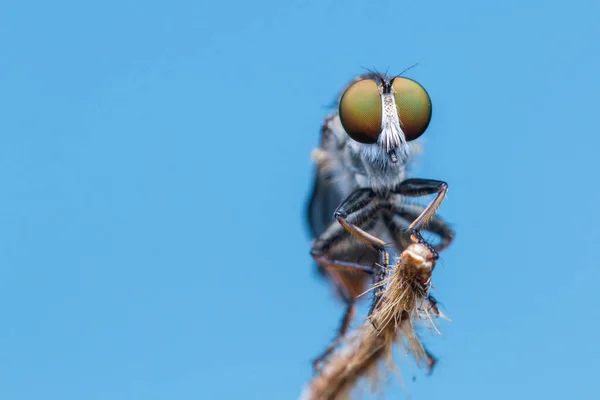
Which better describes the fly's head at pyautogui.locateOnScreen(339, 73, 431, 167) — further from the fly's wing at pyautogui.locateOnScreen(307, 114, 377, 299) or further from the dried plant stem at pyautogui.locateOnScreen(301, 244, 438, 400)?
the dried plant stem at pyautogui.locateOnScreen(301, 244, 438, 400)

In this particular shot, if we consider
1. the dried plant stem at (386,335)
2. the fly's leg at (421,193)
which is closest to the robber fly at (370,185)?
the fly's leg at (421,193)

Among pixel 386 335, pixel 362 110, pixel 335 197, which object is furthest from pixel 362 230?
pixel 335 197

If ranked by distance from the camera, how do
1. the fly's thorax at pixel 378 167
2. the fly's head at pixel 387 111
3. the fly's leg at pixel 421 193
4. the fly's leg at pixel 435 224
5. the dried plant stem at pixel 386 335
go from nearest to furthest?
the dried plant stem at pixel 386 335 < the fly's leg at pixel 421 193 < the fly's head at pixel 387 111 < the fly's thorax at pixel 378 167 < the fly's leg at pixel 435 224

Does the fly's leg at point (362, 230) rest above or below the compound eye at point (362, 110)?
below

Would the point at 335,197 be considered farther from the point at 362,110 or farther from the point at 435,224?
the point at 362,110

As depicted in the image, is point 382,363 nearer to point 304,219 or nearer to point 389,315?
point 389,315

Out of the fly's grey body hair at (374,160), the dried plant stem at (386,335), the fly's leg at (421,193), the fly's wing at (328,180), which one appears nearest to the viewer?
the dried plant stem at (386,335)

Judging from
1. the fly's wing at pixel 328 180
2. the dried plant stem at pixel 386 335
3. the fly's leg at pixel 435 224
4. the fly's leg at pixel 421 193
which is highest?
the fly's wing at pixel 328 180

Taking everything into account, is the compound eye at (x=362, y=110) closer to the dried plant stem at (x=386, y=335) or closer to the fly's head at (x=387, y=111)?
the fly's head at (x=387, y=111)
